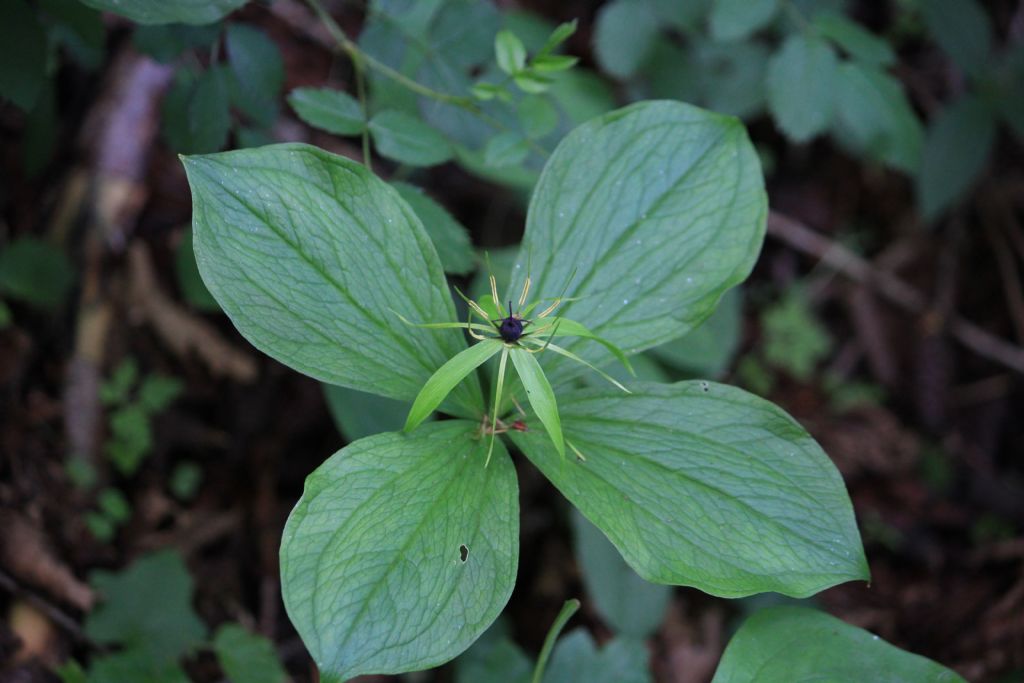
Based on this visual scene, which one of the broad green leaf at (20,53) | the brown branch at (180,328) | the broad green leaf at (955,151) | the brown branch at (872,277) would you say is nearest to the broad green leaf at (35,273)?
the brown branch at (180,328)

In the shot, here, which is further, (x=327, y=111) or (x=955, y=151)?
(x=955, y=151)

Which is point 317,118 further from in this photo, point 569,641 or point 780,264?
point 780,264

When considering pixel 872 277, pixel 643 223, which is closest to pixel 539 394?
pixel 643 223

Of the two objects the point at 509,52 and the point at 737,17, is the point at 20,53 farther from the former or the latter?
the point at 737,17

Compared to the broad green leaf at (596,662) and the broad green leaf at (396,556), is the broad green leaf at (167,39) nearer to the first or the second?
the broad green leaf at (396,556)

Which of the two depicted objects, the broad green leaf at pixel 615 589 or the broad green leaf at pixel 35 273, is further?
the broad green leaf at pixel 615 589

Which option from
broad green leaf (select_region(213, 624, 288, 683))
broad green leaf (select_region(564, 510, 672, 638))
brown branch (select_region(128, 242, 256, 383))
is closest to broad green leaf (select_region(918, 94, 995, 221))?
broad green leaf (select_region(564, 510, 672, 638))

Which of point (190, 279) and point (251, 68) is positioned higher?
point (251, 68)
